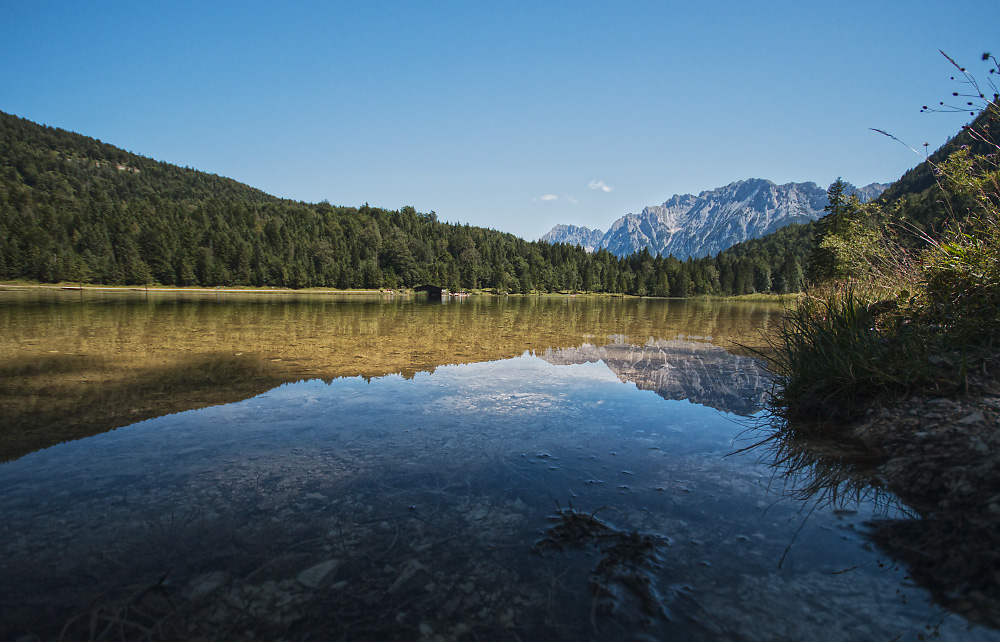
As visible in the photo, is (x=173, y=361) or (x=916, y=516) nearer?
(x=916, y=516)

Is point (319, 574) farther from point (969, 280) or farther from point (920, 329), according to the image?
point (969, 280)

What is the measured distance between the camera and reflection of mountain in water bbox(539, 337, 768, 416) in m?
9.70

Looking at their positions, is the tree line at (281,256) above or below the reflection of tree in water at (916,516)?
above

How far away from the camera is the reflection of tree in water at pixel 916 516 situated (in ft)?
9.82

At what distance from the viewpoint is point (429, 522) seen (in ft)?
13.7

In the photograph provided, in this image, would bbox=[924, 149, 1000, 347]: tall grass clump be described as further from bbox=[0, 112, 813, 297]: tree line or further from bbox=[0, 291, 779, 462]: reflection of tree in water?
bbox=[0, 112, 813, 297]: tree line

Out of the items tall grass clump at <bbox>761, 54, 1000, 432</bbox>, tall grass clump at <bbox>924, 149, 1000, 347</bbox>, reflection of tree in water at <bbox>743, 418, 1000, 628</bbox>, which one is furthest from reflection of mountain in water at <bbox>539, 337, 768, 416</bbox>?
tall grass clump at <bbox>924, 149, 1000, 347</bbox>

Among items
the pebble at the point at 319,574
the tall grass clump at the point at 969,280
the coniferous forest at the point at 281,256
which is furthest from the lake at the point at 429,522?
the coniferous forest at the point at 281,256

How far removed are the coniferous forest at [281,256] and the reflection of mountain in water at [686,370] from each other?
423 ft

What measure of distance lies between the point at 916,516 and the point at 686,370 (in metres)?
8.66

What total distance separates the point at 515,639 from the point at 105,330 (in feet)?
78.1

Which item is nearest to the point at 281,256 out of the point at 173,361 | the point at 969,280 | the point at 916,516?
the point at 173,361

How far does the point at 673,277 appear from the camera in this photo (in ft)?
521

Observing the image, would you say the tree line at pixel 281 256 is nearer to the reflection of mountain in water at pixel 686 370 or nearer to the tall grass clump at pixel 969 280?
the reflection of mountain in water at pixel 686 370
